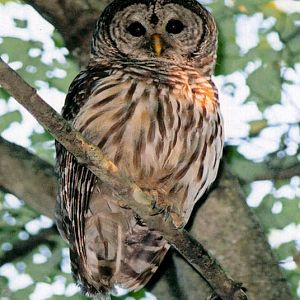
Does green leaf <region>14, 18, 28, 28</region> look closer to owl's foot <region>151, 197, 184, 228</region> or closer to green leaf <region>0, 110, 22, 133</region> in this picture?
green leaf <region>0, 110, 22, 133</region>

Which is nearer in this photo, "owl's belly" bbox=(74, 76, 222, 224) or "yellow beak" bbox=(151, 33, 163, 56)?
"owl's belly" bbox=(74, 76, 222, 224)

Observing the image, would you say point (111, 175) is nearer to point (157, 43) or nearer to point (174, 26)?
point (157, 43)

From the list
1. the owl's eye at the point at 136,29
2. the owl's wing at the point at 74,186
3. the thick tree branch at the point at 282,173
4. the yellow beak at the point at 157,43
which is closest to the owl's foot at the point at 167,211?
the owl's wing at the point at 74,186

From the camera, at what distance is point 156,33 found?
4328mm

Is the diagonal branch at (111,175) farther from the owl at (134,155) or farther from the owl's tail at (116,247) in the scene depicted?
the owl's tail at (116,247)

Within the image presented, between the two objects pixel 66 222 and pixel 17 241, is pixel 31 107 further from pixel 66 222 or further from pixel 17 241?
pixel 17 241

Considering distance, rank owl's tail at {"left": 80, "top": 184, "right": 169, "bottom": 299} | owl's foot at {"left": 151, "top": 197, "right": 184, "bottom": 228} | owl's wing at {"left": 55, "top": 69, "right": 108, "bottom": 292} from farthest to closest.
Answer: owl's tail at {"left": 80, "top": 184, "right": 169, "bottom": 299}
owl's wing at {"left": 55, "top": 69, "right": 108, "bottom": 292}
owl's foot at {"left": 151, "top": 197, "right": 184, "bottom": 228}

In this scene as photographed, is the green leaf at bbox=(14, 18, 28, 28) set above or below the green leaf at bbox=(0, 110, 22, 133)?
above

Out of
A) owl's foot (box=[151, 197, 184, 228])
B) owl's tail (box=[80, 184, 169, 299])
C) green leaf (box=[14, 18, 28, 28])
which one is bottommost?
green leaf (box=[14, 18, 28, 28])

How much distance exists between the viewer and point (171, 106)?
374 centimetres

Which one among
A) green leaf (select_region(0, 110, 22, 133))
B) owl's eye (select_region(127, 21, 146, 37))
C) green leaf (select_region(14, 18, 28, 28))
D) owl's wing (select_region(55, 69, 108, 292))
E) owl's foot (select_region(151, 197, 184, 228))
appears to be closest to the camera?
owl's foot (select_region(151, 197, 184, 228))

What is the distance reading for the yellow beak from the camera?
13.8 ft

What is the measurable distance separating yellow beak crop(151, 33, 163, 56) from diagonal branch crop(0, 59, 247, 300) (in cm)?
117

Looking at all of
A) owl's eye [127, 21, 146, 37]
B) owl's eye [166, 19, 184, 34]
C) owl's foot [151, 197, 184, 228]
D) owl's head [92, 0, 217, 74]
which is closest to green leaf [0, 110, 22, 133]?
owl's head [92, 0, 217, 74]
